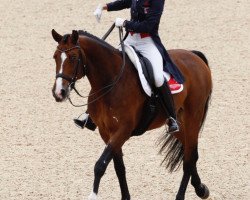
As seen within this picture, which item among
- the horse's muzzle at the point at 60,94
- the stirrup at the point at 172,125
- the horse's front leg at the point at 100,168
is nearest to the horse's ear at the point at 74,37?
the horse's muzzle at the point at 60,94

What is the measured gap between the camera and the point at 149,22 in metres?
7.34

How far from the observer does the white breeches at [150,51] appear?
7.37 meters

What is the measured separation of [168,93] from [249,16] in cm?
1063

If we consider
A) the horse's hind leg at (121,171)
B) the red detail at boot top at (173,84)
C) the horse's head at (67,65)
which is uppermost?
the horse's head at (67,65)

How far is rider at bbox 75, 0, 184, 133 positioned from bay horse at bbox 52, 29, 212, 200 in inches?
7.0

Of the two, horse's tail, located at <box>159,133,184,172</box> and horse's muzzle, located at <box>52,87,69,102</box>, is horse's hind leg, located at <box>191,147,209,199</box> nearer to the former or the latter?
horse's tail, located at <box>159,133,184,172</box>

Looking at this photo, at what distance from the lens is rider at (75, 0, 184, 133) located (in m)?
7.34

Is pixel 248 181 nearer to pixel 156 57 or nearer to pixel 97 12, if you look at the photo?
pixel 156 57

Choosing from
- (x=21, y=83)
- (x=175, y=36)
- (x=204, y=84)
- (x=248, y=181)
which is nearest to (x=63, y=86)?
(x=204, y=84)

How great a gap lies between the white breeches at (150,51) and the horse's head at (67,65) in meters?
0.96

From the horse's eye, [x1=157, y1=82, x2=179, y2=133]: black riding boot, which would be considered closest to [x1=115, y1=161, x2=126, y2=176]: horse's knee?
[x1=157, y1=82, x2=179, y2=133]: black riding boot

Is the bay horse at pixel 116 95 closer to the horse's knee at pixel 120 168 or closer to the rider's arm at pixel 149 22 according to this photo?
the horse's knee at pixel 120 168

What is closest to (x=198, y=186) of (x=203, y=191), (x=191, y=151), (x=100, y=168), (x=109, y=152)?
(x=203, y=191)

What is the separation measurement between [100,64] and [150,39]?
0.80m
